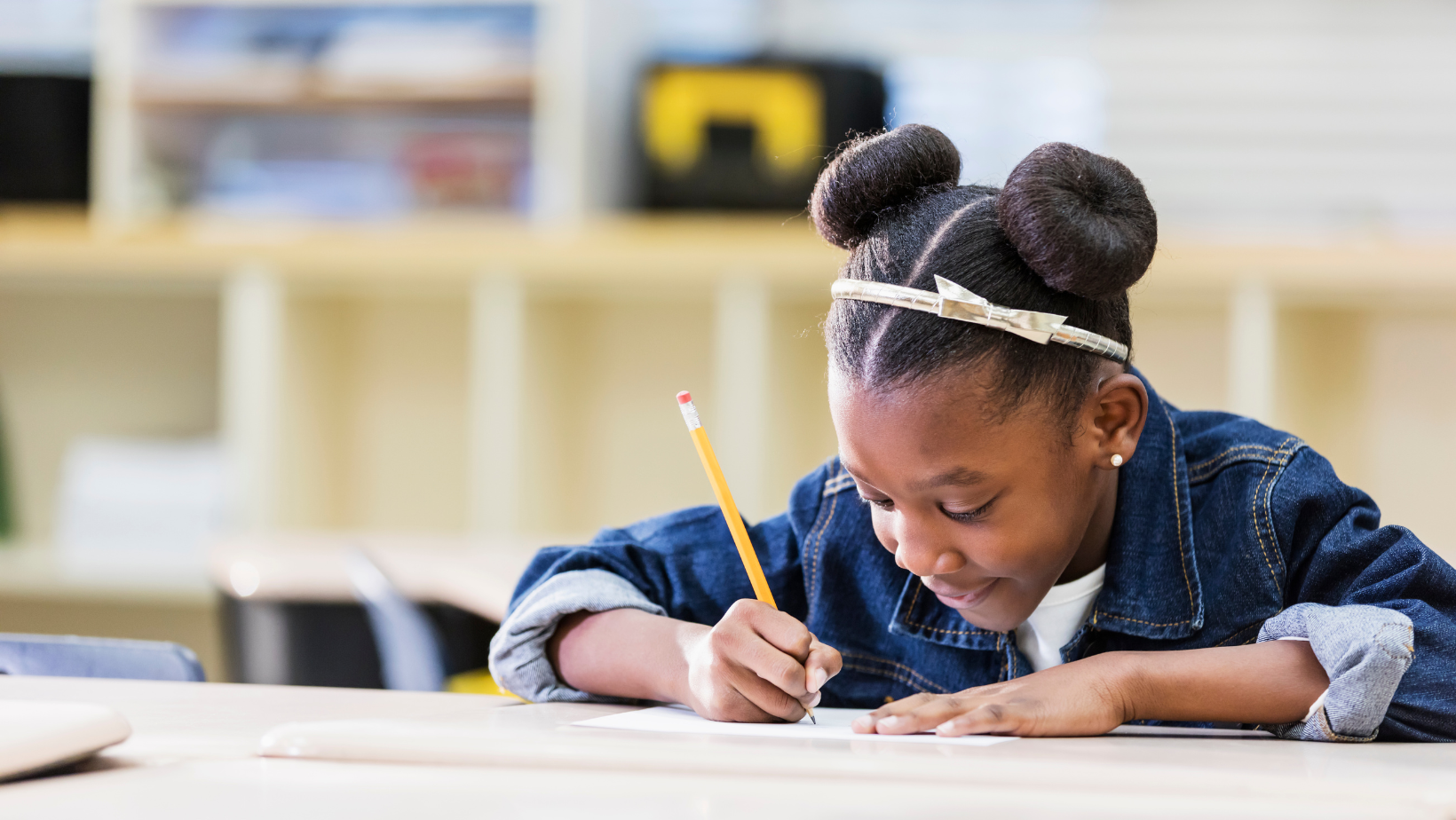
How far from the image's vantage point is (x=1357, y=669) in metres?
0.73

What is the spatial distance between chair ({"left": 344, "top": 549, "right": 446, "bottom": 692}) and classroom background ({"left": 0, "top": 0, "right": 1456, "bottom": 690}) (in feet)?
1.71

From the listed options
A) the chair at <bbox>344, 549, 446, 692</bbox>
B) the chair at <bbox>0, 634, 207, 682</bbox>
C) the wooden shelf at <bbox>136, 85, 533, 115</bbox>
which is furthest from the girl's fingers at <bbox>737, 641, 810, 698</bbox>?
the wooden shelf at <bbox>136, 85, 533, 115</bbox>

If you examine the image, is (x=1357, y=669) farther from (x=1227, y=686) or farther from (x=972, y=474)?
(x=972, y=474)

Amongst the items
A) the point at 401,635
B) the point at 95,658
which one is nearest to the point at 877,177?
the point at 95,658

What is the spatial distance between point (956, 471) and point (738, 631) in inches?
6.3

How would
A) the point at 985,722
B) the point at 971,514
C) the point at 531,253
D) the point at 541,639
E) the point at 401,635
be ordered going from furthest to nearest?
the point at 531,253 → the point at 401,635 → the point at 541,639 → the point at 971,514 → the point at 985,722

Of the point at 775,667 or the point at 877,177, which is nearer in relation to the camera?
the point at 775,667

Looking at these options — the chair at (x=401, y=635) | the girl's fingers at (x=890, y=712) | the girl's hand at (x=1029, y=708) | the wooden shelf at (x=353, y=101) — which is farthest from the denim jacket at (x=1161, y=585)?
the wooden shelf at (x=353, y=101)

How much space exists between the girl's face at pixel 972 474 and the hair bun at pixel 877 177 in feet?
0.37

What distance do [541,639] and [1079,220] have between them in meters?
0.46

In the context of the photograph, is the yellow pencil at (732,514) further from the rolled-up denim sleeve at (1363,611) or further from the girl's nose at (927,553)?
the rolled-up denim sleeve at (1363,611)

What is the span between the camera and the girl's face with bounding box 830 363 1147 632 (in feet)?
2.65

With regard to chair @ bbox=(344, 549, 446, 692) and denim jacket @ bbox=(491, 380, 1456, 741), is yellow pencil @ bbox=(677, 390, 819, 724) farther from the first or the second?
chair @ bbox=(344, 549, 446, 692)

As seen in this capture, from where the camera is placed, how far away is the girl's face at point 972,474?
81 cm
